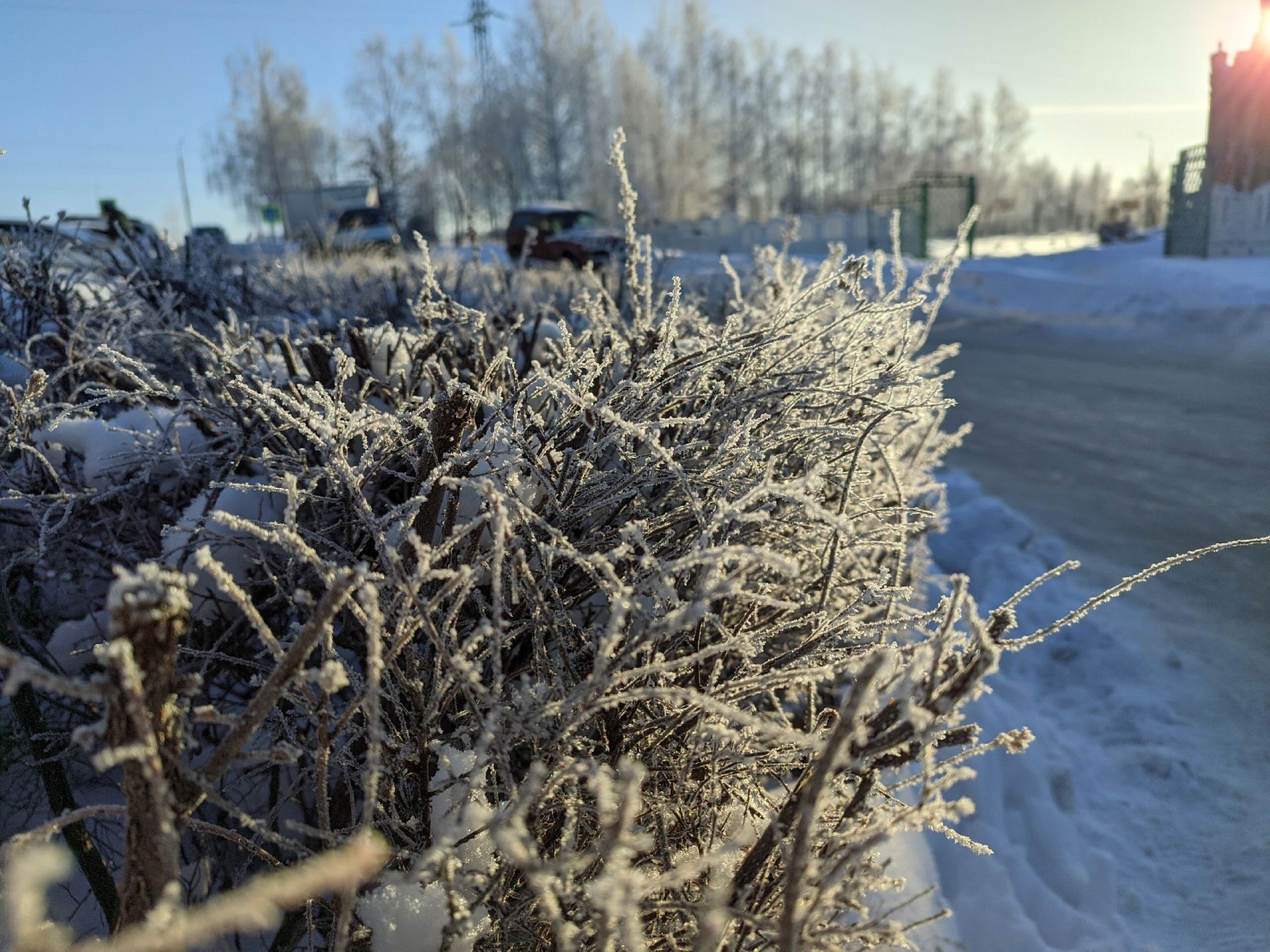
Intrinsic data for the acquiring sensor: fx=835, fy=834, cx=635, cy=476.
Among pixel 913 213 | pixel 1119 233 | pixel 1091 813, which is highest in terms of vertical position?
pixel 913 213

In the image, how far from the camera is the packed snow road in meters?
2.32

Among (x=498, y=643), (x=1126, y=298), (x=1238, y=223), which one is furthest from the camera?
(x=1238, y=223)

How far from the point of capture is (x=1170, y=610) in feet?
12.0

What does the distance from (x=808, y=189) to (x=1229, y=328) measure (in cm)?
4893

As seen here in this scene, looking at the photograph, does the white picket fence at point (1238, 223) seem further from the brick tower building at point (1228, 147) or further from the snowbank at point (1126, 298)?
the snowbank at point (1126, 298)

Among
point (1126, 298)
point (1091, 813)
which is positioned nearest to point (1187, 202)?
point (1126, 298)

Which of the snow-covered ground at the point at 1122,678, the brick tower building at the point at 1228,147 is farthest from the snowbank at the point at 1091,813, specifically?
the brick tower building at the point at 1228,147

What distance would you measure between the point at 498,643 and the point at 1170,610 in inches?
145

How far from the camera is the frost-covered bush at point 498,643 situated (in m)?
0.79

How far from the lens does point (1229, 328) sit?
10.8 meters

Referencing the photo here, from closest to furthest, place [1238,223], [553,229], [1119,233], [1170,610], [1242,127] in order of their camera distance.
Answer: [1170,610] < [553,229] < [1238,223] < [1242,127] < [1119,233]

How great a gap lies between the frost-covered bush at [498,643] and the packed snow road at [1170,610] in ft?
2.56

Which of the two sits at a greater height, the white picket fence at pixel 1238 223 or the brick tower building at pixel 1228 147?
the brick tower building at pixel 1228 147

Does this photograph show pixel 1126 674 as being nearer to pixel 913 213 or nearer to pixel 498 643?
pixel 498 643
